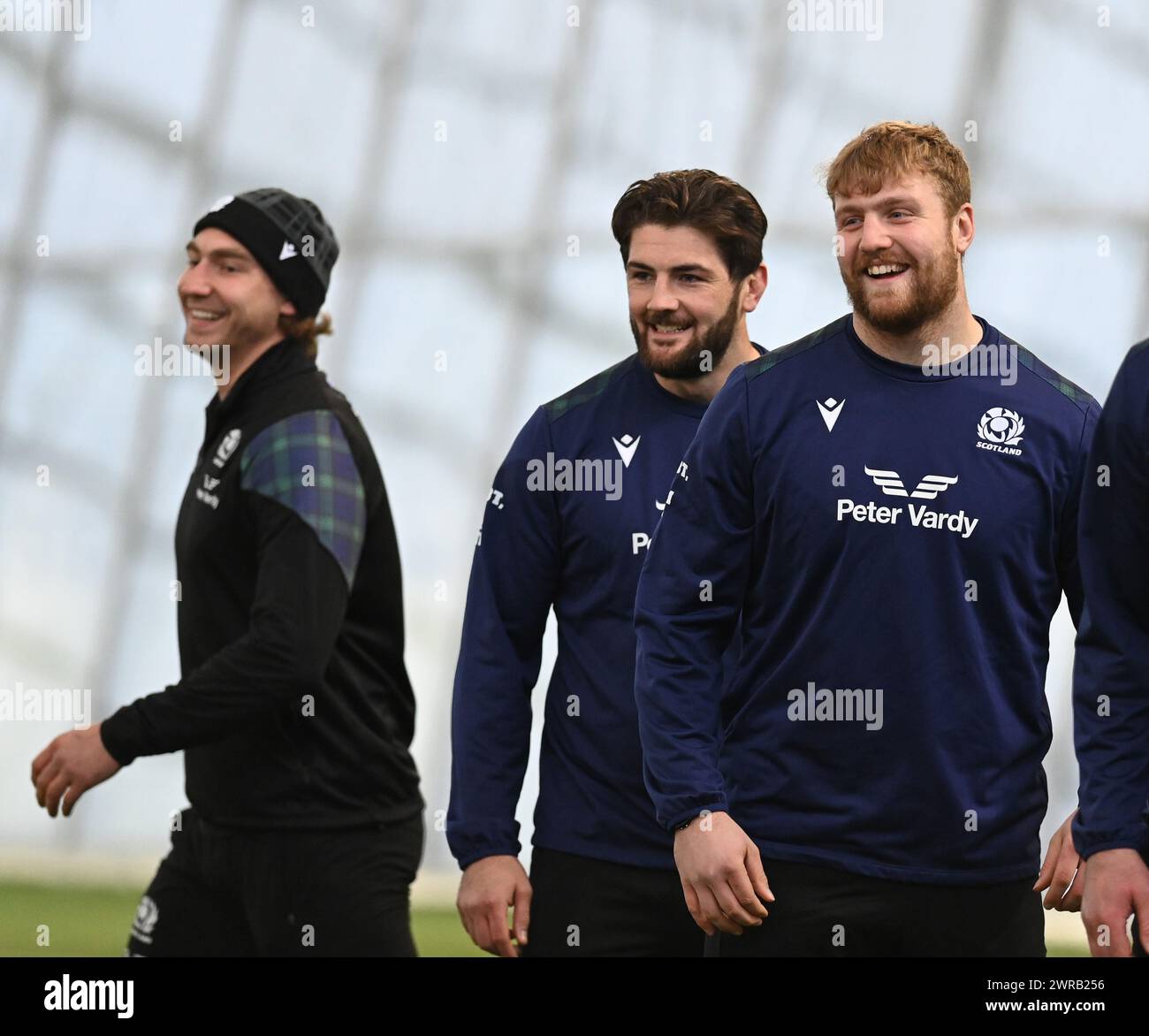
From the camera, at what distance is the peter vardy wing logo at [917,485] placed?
84.8 inches

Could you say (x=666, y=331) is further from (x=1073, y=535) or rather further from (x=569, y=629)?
(x=1073, y=535)

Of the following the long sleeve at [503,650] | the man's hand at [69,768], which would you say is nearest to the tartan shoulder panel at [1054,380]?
the long sleeve at [503,650]

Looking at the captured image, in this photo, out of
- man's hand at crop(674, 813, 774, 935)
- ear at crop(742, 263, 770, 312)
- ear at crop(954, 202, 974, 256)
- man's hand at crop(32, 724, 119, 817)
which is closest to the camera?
man's hand at crop(674, 813, 774, 935)

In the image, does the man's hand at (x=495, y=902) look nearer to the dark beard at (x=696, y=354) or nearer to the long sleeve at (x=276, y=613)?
the long sleeve at (x=276, y=613)

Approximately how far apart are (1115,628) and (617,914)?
3.12 feet

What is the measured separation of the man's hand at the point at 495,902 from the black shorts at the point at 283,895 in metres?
0.13

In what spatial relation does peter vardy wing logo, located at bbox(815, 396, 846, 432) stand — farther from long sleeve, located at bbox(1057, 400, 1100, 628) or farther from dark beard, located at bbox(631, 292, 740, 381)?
dark beard, located at bbox(631, 292, 740, 381)

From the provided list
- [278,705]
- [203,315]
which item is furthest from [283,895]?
[203,315]

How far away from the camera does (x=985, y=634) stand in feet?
7.07

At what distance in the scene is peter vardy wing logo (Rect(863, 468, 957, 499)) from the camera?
2154mm

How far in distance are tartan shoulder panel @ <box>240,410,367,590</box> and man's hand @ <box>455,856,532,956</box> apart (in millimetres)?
489

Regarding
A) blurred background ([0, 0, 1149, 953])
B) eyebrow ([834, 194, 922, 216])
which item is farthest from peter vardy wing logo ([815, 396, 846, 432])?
blurred background ([0, 0, 1149, 953])

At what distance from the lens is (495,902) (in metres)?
2.58
